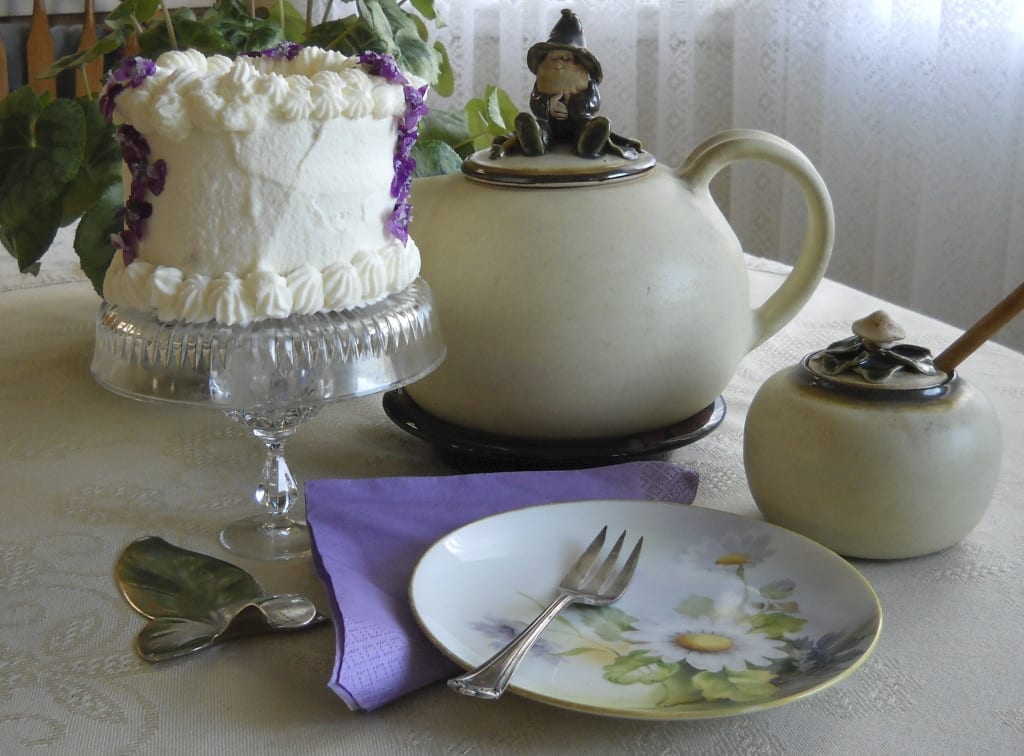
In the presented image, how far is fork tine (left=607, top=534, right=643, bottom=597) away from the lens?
52 centimetres

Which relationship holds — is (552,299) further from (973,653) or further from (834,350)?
(973,653)

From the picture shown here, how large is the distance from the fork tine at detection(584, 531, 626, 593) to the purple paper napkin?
0.07 metres

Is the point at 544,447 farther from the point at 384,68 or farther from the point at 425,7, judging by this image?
the point at 425,7

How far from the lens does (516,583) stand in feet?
1.72

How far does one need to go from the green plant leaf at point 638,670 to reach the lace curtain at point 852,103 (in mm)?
1568

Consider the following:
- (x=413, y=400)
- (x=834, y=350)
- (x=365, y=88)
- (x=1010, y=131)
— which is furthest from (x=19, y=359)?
(x=1010, y=131)

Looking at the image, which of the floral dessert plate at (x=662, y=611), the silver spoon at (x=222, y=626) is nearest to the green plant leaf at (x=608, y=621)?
the floral dessert plate at (x=662, y=611)

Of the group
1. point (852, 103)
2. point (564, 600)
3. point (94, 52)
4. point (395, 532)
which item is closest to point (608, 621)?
point (564, 600)

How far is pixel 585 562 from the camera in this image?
54 centimetres

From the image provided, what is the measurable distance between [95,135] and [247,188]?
289 mm

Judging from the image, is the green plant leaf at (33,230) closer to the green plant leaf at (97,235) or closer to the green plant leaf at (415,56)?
the green plant leaf at (97,235)

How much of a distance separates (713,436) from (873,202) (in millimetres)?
1421

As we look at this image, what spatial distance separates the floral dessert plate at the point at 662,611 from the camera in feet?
1.45

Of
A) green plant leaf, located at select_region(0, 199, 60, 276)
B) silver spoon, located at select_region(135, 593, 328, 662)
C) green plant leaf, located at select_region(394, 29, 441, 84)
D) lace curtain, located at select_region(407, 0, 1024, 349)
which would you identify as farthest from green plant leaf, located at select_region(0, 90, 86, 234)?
lace curtain, located at select_region(407, 0, 1024, 349)
